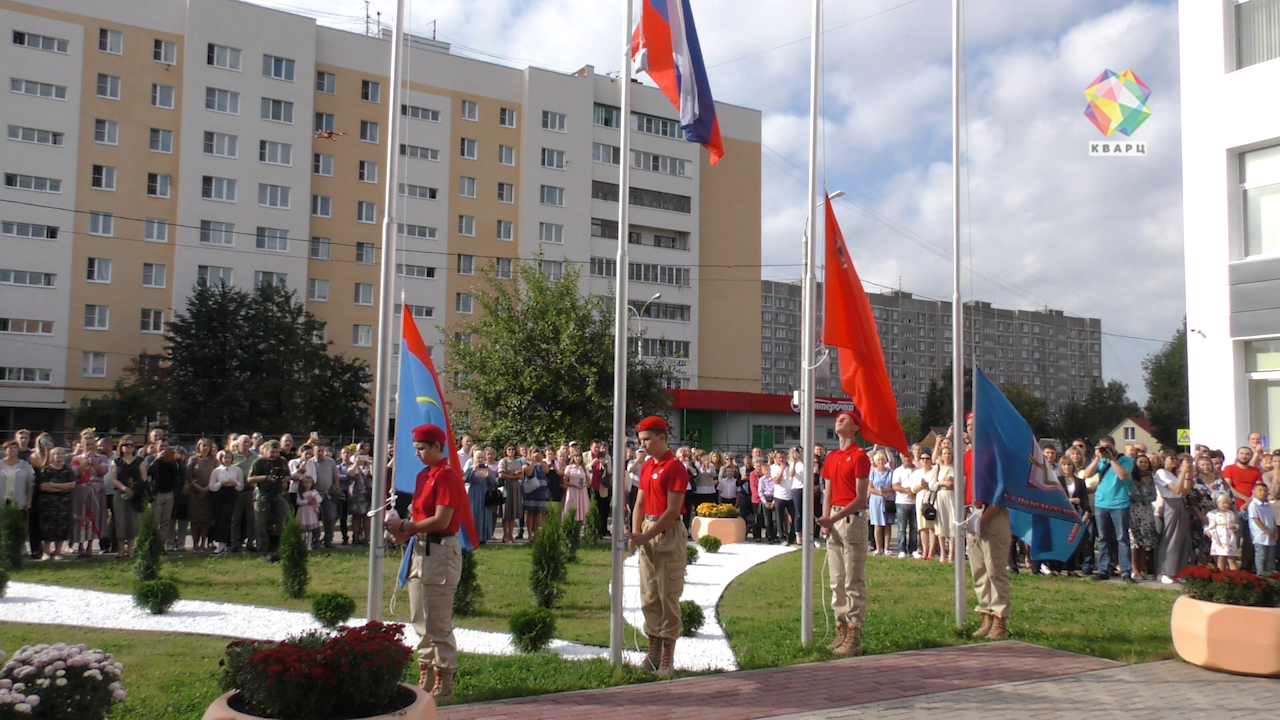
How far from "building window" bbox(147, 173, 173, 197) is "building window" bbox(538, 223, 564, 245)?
22.5 m

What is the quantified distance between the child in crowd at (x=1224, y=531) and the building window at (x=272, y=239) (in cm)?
5383

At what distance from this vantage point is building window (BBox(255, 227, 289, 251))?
5841 cm

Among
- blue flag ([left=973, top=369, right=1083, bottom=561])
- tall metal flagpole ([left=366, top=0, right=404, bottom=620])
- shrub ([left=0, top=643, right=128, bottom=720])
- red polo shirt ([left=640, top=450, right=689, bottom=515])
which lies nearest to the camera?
shrub ([left=0, top=643, right=128, bottom=720])

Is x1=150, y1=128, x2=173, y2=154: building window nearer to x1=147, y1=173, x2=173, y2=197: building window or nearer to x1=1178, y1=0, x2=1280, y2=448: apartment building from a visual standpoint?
x1=147, y1=173, x2=173, y2=197: building window

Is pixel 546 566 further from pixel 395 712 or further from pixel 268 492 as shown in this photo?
pixel 268 492

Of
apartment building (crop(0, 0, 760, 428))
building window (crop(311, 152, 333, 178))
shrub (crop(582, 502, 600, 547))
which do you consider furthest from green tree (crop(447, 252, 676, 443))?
building window (crop(311, 152, 333, 178))

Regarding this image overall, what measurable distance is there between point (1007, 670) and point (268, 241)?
56.6 metres

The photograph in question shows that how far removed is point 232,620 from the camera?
11.4 metres

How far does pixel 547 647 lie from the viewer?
32.0 ft

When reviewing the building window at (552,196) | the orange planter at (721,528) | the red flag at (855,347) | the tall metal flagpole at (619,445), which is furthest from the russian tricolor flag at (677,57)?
Result: the building window at (552,196)

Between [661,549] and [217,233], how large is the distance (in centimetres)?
5510

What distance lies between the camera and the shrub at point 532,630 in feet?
31.7

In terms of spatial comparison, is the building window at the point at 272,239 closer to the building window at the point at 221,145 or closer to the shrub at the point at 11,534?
the building window at the point at 221,145

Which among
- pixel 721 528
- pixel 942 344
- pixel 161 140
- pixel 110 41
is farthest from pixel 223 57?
pixel 942 344
